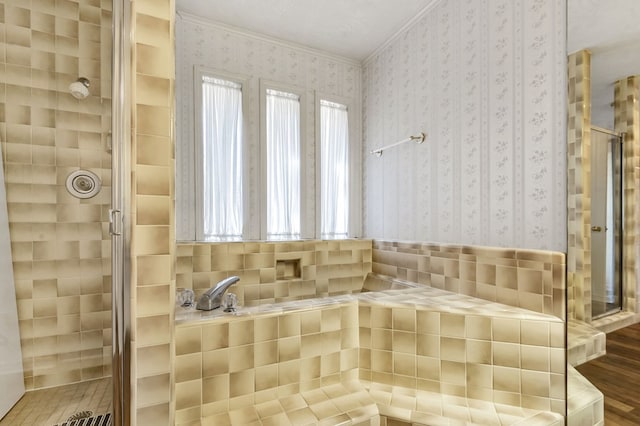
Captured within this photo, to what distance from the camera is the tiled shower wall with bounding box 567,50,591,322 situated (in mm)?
1175

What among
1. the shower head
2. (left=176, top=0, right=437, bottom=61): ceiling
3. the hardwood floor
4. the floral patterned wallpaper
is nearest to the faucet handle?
the shower head

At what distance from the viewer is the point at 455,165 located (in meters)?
1.77

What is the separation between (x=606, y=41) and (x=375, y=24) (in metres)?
1.46

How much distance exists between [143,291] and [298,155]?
1769 mm

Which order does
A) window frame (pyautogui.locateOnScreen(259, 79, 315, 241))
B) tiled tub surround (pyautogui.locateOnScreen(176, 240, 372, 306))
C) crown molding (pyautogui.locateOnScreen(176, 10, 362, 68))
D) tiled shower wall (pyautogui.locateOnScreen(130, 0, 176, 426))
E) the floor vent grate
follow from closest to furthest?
1. tiled shower wall (pyautogui.locateOnScreen(130, 0, 176, 426))
2. the floor vent grate
3. tiled tub surround (pyautogui.locateOnScreen(176, 240, 372, 306))
4. crown molding (pyautogui.locateOnScreen(176, 10, 362, 68))
5. window frame (pyautogui.locateOnScreen(259, 79, 315, 241))

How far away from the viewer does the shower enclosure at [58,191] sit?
1222 mm

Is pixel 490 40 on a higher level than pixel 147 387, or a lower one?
higher

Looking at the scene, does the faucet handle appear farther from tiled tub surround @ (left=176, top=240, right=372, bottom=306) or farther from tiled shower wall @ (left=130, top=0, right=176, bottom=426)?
tiled tub surround @ (left=176, top=240, right=372, bottom=306)

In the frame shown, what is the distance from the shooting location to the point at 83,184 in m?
Answer: 1.32

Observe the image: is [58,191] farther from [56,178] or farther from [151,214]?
[151,214]

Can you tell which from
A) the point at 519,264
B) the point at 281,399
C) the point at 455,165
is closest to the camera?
the point at 281,399

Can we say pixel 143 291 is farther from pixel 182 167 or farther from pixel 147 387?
pixel 182 167

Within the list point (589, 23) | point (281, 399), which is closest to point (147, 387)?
point (281, 399)

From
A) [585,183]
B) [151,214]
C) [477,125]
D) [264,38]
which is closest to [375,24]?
[264,38]
